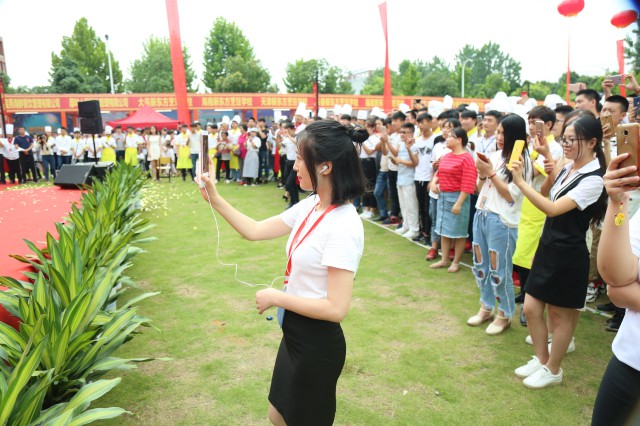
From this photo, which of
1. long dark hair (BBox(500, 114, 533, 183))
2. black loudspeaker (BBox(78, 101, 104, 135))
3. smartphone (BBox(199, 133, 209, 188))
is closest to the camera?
smartphone (BBox(199, 133, 209, 188))

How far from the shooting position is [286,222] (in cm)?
215

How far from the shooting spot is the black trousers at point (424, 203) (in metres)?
6.45

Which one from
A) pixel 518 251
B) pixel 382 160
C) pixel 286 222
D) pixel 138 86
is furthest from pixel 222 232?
pixel 138 86

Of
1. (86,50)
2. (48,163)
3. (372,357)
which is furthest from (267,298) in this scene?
(86,50)

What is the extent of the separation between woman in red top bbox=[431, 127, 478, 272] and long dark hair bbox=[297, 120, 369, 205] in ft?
10.8

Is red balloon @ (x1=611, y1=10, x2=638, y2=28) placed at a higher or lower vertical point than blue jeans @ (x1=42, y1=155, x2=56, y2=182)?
higher

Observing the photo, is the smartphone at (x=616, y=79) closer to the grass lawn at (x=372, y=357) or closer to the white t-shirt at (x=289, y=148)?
the grass lawn at (x=372, y=357)

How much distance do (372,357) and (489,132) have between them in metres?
3.01

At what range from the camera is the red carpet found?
3428 millimetres

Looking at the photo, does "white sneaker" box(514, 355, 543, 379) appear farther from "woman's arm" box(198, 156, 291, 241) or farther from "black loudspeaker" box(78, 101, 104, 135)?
"black loudspeaker" box(78, 101, 104, 135)

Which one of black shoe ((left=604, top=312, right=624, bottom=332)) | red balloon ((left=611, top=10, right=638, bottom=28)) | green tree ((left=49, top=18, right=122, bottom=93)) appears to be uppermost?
green tree ((left=49, top=18, right=122, bottom=93))

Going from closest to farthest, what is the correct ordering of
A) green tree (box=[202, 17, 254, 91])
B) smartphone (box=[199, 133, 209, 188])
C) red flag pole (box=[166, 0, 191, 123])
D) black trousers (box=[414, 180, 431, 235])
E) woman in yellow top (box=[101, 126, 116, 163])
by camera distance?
smartphone (box=[199, 133, 209, 188]) < black trousers (box=[414, 180, 431, 235]) < red flag pole (box=[166, 0, 191, 123]) < woman in yellow top (box=[101, 126, 116, 163]) < green tree (box=[202, 17, 254, 91])

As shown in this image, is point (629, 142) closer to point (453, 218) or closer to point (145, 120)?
point (453, 218)

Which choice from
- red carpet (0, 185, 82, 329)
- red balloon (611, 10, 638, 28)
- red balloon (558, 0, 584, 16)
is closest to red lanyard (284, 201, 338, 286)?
red carpet (0, 185, 82, 329)
